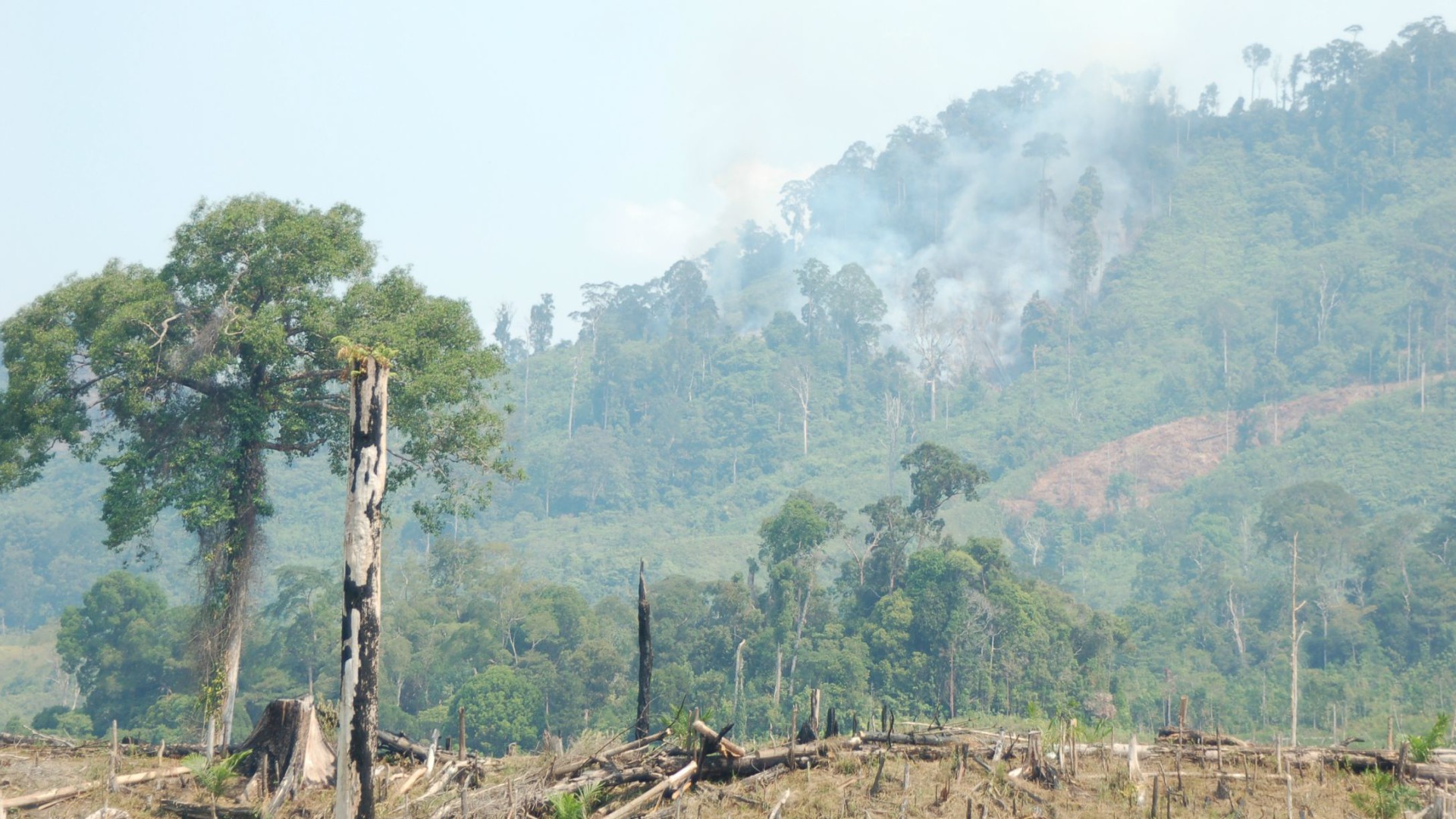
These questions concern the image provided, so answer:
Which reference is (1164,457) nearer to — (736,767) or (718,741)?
(736,767)

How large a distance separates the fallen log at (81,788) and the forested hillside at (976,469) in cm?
994

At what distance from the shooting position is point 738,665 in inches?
1825

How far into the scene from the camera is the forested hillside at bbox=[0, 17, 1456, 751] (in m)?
45.6

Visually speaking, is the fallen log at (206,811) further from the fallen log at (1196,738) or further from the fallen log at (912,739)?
the fallen log at (1196,738)

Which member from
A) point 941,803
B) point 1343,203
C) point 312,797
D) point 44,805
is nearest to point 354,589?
point 312,797

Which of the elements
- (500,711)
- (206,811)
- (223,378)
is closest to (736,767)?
(206,811)

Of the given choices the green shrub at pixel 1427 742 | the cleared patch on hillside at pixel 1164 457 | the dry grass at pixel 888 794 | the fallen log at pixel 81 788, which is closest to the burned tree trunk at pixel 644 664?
the dry grass at pixel 888 794

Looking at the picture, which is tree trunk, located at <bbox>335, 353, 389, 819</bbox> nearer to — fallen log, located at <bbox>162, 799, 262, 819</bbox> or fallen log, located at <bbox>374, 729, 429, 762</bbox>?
fallen log, located at <bbox>162, 799, 262, 819</bbox>

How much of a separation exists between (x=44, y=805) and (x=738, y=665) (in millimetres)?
34542

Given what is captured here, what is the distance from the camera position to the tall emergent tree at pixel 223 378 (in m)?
21.5

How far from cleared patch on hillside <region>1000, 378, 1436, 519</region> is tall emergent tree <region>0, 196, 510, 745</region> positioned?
63755 millimetres

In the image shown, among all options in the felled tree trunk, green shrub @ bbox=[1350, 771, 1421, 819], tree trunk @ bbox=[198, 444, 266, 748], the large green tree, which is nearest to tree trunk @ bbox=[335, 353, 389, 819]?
the felled tree trunk

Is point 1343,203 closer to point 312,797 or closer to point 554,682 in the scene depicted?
point 554,682

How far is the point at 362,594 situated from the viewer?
10.7 metres
